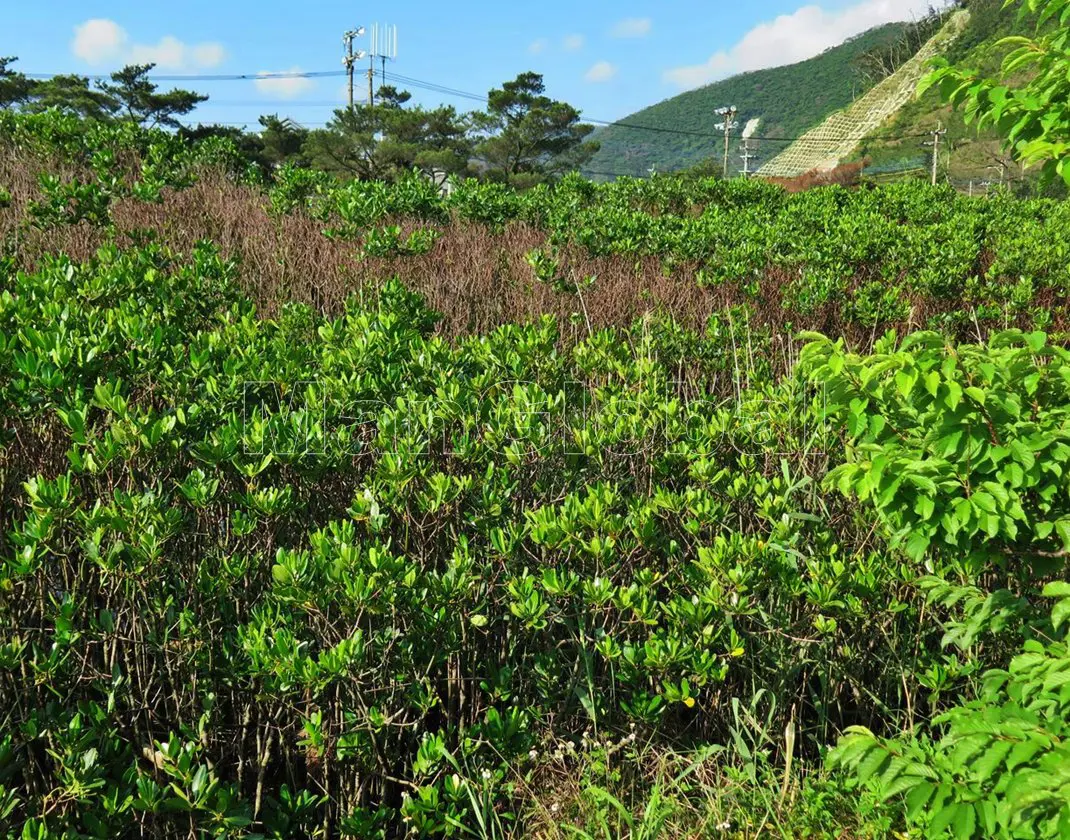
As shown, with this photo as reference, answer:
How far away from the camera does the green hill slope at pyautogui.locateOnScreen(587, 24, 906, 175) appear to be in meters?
123

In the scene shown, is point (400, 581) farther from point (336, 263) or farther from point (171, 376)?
point (336, 263)

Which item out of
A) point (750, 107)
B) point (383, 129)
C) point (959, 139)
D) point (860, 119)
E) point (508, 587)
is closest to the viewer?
point (508, 587)

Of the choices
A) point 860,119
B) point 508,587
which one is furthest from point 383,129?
point 860,119

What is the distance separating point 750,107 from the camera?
136m

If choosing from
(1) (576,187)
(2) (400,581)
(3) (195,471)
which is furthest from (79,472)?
(1) (576,187)

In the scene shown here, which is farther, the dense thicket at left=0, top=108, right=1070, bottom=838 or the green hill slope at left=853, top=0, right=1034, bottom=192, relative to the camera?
the green hill slope at left=853, top=0, right=1034, bottom=192

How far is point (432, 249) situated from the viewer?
242 inches

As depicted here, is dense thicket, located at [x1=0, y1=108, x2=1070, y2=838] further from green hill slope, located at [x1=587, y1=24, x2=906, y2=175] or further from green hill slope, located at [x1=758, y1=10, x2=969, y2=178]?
green hill slope, located at [x1=587, y1=24, x2=906, y2=175]

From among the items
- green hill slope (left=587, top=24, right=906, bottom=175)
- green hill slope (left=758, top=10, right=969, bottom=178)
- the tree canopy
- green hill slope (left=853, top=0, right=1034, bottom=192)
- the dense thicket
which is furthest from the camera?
Answer: green hill slope (left=587, top=24, right=906, bottom=175)

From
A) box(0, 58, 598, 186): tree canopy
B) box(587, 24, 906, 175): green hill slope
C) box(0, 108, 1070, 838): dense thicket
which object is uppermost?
box(587, 24, 906, 175): green hill slope

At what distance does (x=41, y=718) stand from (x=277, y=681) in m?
0.57

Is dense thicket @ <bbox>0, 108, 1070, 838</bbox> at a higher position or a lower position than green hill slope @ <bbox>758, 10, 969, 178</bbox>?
lower

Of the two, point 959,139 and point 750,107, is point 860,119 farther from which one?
point 750,107

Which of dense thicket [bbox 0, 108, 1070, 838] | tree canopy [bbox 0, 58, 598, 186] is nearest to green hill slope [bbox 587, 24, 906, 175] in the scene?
tree canopy [bbox 0, 58, 598, 186]
